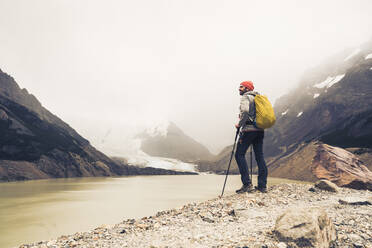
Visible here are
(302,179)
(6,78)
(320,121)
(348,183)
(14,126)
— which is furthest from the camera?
(320,121)

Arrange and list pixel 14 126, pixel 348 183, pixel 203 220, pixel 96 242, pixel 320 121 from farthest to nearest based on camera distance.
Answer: pixel 320 121 < pixel 14 126 < pixel 348 183 < pixel 203 220 < pixel 96 242

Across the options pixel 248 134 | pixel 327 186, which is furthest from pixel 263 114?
pixel 327 186

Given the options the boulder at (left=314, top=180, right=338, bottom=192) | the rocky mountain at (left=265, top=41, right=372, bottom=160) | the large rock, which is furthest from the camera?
the rocky mountain at (left=265, top=41, right=372, bottom=160)

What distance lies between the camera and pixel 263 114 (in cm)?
800

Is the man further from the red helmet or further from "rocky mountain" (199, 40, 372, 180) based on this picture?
"rocky mountain" (199, 40, 372, 180)

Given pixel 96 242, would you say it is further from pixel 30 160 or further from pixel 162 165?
pixel 162 165

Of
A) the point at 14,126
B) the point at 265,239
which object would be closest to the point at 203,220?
the point at 265,239

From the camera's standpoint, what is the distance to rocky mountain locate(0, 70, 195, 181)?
73.9m

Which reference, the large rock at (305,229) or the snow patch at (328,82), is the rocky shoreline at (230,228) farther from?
the snow patch at (328,82)

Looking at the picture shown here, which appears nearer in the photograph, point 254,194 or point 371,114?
point 254,194

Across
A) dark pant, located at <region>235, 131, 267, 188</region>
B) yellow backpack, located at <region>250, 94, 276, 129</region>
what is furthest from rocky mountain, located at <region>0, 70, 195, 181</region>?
yellow backpack, located at <region>250, 94, 276, 129</region>

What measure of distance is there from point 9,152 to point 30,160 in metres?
6.91

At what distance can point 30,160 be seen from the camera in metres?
81.0

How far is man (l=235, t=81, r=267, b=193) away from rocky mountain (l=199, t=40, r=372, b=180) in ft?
308
